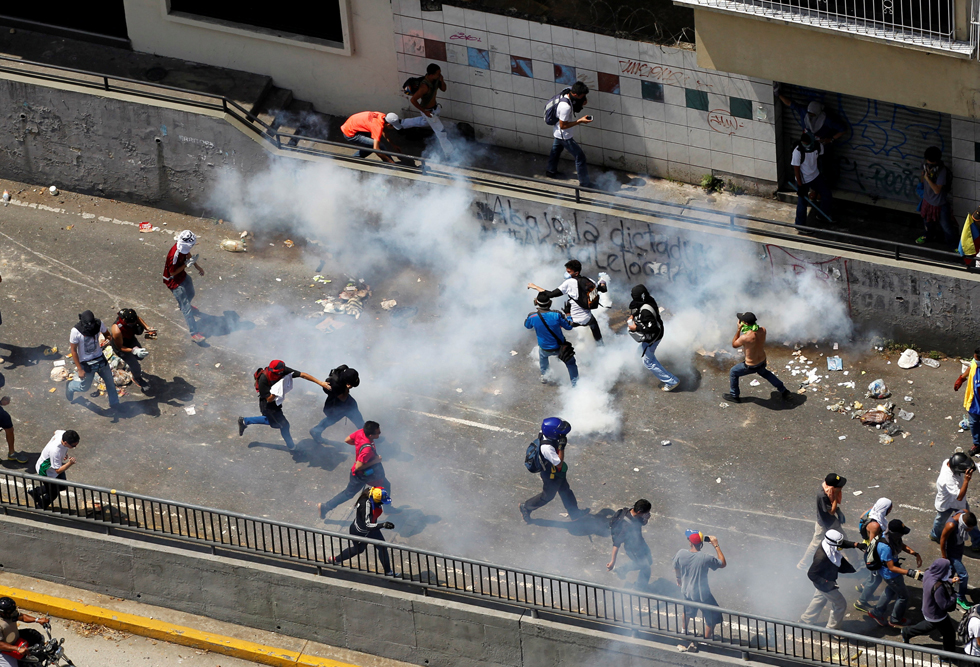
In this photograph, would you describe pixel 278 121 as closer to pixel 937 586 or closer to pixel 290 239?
pixel 290 239

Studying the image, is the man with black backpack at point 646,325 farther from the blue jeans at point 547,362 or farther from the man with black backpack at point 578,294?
the blue jeans at point 547,362

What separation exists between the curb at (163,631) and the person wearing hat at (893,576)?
227 inches

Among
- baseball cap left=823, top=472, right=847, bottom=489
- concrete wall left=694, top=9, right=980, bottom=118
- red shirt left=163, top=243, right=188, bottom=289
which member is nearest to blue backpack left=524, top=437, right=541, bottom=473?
baseball cap left=823, top=472, right=847, bottom=489

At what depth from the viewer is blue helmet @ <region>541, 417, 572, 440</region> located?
696 inches

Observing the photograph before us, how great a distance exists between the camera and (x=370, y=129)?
73.8 feet

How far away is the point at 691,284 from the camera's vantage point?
69.3ft

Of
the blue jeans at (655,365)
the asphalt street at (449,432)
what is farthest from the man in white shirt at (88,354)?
the blue jeans at (655,365)

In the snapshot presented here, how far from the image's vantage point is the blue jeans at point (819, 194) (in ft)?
68.1

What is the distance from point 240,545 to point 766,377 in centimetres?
644

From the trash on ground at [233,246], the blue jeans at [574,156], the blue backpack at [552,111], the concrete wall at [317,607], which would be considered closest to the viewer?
the concrete wall at [317,607]

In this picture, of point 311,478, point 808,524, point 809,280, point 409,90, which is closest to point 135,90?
point 409,90

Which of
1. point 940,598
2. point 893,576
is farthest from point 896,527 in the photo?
point 940,598

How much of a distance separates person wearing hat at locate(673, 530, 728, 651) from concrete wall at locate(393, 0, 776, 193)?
664cm

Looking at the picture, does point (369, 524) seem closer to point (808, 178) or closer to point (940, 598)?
point (940, 598)
